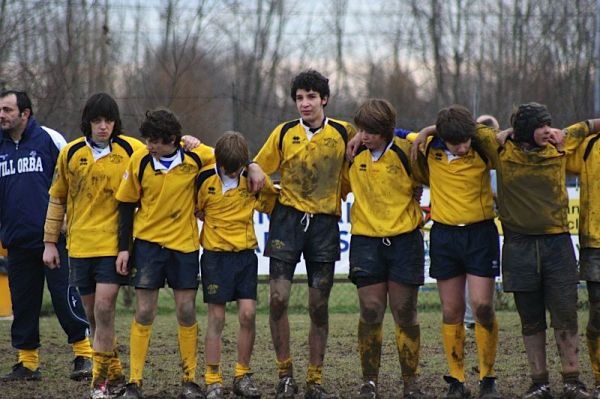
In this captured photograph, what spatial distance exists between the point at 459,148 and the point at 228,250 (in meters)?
1.72

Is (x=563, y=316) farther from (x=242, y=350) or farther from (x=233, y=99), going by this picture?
(x=233, y=99)

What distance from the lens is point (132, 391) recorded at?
7.26m

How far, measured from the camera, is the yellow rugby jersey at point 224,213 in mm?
7492

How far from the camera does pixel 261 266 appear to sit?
1342 centimetres

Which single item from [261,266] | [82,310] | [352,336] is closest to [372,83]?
[261,266]

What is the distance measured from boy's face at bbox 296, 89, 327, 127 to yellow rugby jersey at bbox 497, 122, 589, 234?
4.22ft

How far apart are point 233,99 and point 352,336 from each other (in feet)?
11.1

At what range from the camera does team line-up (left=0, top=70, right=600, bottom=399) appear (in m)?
7.22

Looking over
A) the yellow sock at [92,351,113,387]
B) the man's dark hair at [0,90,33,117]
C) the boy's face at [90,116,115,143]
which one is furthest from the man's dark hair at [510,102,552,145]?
the man's dark hair at [0,90,33,117]

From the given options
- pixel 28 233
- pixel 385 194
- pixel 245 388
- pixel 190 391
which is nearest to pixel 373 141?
pixel 385 194

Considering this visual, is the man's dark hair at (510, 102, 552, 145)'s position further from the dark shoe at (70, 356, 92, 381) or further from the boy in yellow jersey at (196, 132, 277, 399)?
the dark shoe at (70, 356, 92, 381)

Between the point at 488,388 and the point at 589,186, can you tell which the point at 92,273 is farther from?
the point at 589,186

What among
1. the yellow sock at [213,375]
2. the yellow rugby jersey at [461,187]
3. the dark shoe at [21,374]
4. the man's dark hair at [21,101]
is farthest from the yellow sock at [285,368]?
the man's dark hair at [21,101]

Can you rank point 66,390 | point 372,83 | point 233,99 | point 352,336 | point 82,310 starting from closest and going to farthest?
point 66,390, point 82,310, point 352,336, point 233,99, point 372,83
